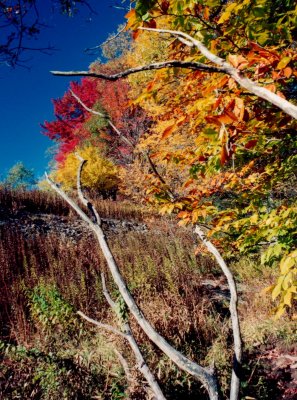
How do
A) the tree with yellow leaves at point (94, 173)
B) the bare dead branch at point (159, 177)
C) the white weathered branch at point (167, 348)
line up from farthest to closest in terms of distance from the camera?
the tree with yellow leaves at point (94, 173) < the bare dead branch at point (159, 177) < the white weathered branch at point (167, 348)

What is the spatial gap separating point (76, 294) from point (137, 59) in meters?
12.3

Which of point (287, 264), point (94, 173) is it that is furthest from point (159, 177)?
point (94, 173)

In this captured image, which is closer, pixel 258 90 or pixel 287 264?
pixel 258 90

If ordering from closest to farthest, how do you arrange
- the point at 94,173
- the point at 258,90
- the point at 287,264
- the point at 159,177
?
the point at 258,90 < the point at 287,264 < the point at 159,177 < the point at 94,173

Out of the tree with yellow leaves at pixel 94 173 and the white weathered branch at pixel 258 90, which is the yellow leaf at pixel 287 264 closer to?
the white weathered branch at pixel 258 90

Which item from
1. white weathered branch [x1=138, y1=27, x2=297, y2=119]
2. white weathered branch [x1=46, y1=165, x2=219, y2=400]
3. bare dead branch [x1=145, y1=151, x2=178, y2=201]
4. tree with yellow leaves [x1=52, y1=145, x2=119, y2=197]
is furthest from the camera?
tree with yellow leaves [x1=52, y1=145, x2=119, y2=197]

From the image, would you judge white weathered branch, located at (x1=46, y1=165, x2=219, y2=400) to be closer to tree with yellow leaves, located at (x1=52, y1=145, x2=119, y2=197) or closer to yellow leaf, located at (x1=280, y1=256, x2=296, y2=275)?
yellow leaf, located at (x1=280, y1=256, x2=296, y2=275)

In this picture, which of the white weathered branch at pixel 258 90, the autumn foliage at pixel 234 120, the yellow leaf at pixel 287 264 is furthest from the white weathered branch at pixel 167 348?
the white weathered branch at pixel 258 90

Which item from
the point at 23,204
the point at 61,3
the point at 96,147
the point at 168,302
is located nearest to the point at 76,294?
the point at 168,302

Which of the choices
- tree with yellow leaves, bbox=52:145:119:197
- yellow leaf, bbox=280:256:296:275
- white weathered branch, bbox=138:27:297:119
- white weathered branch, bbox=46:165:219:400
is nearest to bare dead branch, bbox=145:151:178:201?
white weathered branch, bbox=46:165:219:400

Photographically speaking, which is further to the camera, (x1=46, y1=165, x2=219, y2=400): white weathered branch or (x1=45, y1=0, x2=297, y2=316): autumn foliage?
(x1=46, y1=165, x2=219, y2=400): white weathered branch

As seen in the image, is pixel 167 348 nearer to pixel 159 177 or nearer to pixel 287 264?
pixel 287 264

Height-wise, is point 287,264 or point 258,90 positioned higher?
point 258,90

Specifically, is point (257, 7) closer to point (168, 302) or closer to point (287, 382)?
point (287, 382)
